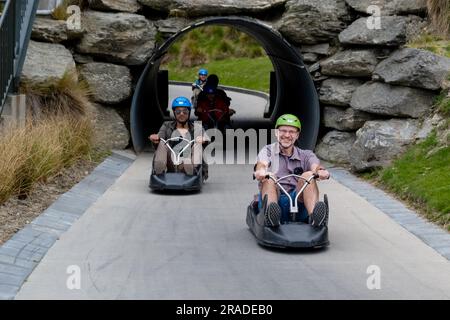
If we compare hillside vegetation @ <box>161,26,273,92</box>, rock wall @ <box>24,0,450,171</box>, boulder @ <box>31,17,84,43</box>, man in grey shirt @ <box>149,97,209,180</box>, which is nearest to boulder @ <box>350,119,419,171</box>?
rock wall @ <box>24,0,450,171</box>

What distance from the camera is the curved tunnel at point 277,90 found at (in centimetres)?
1678

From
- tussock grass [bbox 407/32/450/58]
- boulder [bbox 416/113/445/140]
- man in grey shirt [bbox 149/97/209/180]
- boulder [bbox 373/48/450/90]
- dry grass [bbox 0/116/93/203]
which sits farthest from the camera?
tussock grass [bbox 407/32/450/58]

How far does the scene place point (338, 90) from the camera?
16188 mm

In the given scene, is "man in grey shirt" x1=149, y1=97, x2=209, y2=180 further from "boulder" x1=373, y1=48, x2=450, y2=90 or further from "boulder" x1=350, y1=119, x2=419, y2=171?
"boulder" x1=373, y1=48, x2=450, y2=90

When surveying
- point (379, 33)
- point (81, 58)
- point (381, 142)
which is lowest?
point (381, 142)

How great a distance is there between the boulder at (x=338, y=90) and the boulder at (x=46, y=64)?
14.8ft

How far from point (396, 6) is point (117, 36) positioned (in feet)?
16.2

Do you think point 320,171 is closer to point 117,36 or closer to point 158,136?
point 158,136

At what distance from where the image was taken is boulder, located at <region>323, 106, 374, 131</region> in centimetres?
1579

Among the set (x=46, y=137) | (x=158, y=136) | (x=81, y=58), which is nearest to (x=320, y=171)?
(x=158, y=136)

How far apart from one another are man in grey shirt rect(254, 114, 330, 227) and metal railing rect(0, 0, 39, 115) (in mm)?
4505

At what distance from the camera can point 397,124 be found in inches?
580

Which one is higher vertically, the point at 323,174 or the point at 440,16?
the point at 440,16

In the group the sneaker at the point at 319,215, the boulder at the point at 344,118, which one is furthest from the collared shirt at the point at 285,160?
the boulder at the point at 344,118
